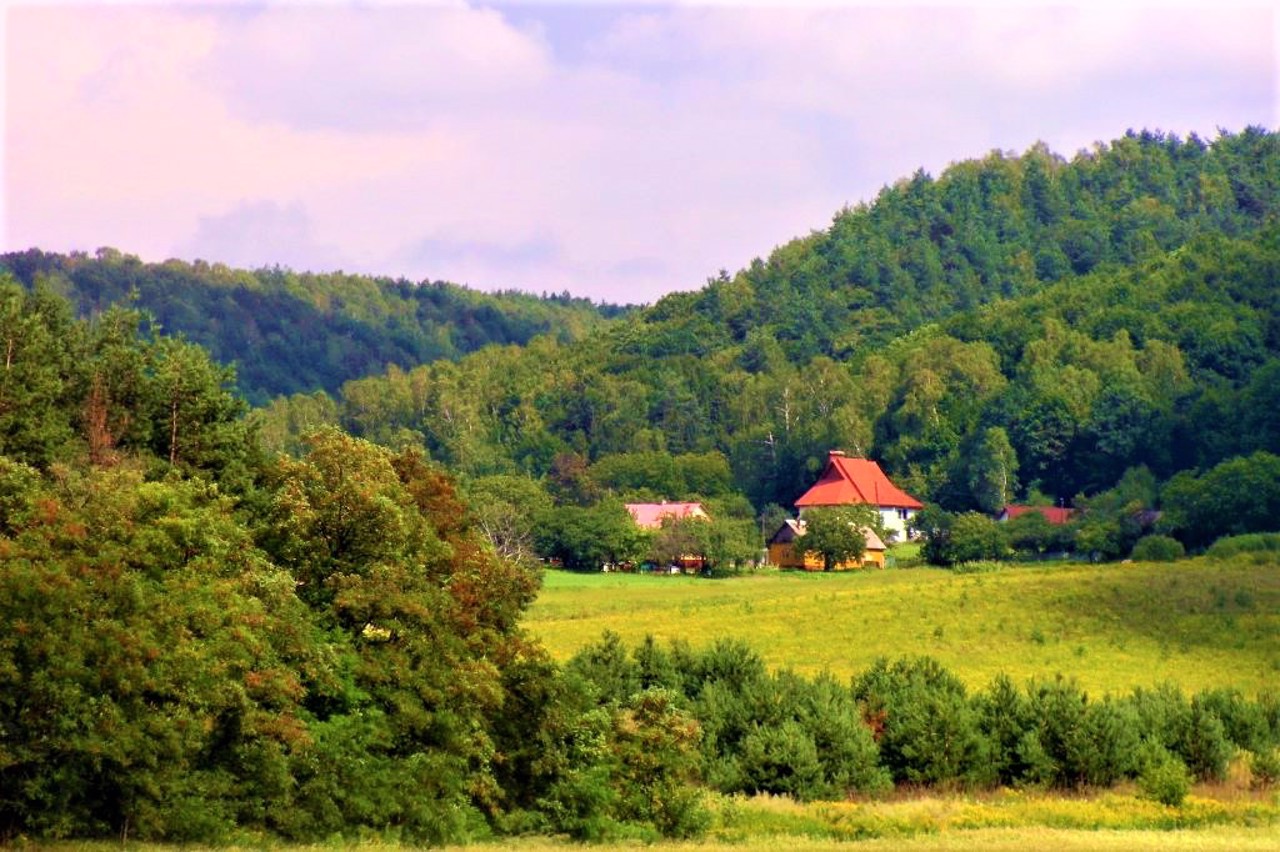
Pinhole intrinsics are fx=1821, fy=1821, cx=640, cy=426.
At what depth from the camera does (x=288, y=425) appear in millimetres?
189875

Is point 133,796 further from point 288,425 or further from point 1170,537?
point 288,425

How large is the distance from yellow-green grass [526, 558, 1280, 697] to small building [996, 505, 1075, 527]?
33.0 meters

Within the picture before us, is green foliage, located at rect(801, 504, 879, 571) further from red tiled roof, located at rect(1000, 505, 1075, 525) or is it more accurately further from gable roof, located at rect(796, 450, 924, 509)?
gable roof, located at rect(796, 450, 924, 509)

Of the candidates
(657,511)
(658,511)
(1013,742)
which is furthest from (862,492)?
(1013,742)

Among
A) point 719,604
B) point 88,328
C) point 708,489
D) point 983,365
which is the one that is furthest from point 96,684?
point 983,365

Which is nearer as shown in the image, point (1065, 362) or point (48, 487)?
point (48, 487)

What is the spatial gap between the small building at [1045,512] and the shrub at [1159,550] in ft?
54.7

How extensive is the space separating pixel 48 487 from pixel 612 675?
16.4 meters

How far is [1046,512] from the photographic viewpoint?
450 feet

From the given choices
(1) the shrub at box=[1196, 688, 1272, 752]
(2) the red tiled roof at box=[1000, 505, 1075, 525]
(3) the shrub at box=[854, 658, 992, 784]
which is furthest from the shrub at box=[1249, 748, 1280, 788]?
(2) the red tiled roof at box=[1000, 505, 1075, 525]

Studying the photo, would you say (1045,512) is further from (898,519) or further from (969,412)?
(969,412)

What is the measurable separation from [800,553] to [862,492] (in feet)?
88.9

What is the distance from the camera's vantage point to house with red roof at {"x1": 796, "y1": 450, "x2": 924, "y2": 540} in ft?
502

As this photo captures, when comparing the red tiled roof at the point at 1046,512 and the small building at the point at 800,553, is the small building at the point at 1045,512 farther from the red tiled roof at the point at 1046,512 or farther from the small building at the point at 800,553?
the small building at the point at 800,553
